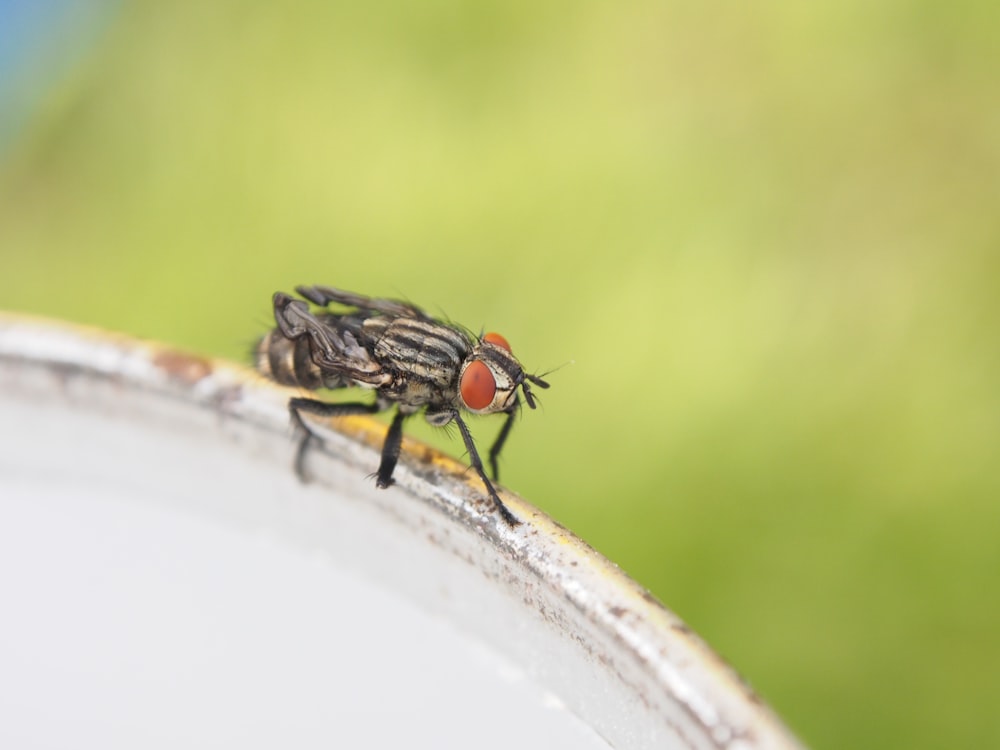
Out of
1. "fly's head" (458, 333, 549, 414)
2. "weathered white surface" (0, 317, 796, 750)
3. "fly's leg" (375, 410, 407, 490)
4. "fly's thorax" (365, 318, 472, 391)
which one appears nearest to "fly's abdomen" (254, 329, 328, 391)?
"fly's thorax" (365, 318, 472, 391)

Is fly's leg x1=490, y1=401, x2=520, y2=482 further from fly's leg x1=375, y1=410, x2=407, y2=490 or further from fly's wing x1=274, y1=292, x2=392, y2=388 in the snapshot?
fly's leg x1=375, y1=410, x2=407, y2=490

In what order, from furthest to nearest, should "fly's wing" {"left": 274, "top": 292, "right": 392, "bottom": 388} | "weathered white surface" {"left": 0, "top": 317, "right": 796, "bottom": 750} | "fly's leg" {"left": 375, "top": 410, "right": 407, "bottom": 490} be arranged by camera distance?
"fly's wing" {"left": 274, "top": 292, "right": 392, "bottom": 388} < "fly's leg" {"left": 375, "top": 410, "right": 407, "bottom": 490} < "weathered white surface" {"left": 0, "top": 317, "right": 796, "bottom": 750}

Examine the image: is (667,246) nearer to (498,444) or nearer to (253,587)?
(498,444)

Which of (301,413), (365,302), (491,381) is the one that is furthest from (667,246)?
(301,413)

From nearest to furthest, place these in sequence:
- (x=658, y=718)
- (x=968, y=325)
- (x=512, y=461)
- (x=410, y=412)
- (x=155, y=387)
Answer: (x=658, y=718), (x=155, y=387), (x=410, y=412), (x=968, y=325), (x=512, y=461)

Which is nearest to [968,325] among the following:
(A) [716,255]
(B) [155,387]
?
(A) [716,255]

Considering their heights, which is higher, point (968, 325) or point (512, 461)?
point (968, 325)

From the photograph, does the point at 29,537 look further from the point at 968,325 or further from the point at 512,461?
the point at 968,325
